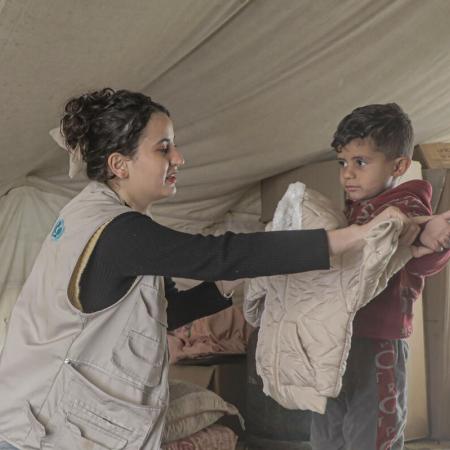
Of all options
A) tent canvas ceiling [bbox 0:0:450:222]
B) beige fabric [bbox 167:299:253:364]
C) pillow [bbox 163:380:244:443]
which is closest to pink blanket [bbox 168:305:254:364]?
beige fabric [bbox 167:299:253:364]

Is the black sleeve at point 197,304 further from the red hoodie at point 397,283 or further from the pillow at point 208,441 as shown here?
the pillow at point 208,441

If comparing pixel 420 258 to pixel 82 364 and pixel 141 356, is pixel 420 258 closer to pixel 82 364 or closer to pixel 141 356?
pixel 141 356

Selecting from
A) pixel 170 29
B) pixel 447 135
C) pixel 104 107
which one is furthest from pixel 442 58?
pixel 104 107

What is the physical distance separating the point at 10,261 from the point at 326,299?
5.41 ft

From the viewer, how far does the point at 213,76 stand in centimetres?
215

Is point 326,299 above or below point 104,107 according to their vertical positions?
below

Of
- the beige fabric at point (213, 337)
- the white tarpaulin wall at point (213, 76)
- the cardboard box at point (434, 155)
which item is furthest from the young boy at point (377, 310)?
the cardboard box at point (434, 155)

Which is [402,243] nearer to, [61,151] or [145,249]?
[145,249]

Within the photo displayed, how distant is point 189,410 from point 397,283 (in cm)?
98

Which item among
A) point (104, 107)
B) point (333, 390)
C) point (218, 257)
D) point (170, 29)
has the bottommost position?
point (333, 390)

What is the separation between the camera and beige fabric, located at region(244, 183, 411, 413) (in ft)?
4.11

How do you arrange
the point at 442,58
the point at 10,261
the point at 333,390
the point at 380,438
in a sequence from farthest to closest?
the point at 10,261 → the point at 442,58 → the point at 380,438 → the point at 333,390

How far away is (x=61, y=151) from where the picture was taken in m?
2.34

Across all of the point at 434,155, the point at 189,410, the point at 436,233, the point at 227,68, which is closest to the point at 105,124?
the point at 436,233
